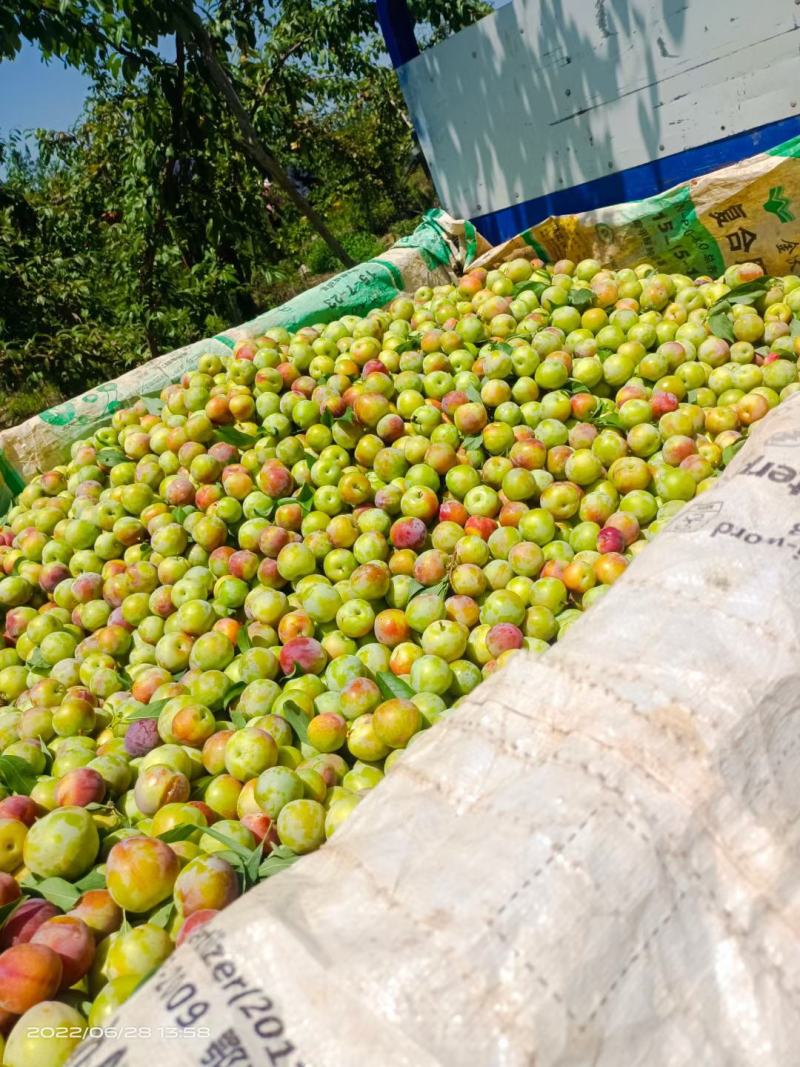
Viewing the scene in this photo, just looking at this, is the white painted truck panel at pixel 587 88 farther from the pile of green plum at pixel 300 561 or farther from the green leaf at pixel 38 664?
the green leaf at pixel 38 664

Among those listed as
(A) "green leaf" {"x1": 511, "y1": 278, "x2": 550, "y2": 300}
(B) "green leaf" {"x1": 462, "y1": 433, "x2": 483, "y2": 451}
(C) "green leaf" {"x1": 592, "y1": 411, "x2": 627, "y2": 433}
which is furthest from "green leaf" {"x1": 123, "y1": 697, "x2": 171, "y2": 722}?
(A) "green leaf" {"x1": 511, "y1": 278, "x2": 550, "y2": 300}

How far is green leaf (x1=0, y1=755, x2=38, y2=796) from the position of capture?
2.12 meters

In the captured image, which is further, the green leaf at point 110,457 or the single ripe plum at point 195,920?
the green leaf at point 110,457

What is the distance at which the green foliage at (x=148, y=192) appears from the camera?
5199 mm

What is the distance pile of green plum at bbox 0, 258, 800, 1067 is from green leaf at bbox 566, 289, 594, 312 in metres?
0.01

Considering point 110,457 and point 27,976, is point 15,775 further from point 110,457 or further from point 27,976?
point 110,457

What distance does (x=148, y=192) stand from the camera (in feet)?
22.5

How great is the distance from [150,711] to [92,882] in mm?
689

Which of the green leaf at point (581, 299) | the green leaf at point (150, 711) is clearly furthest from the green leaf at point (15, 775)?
the green leaf at point (581, 299)

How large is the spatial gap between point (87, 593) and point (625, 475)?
91.9 inches

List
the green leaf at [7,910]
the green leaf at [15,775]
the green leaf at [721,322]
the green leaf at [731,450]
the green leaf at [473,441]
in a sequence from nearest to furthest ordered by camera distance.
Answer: the green leaf at [7,910]
the green leaf at [15,775]
the green leaf at [731,450]
the green leaf at [473,441]
the green leaf at [721,322]

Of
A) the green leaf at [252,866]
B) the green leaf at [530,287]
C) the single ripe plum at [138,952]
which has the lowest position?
the green leaf at [252,866]

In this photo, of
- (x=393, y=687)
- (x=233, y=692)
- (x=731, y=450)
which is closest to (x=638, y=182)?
(x=731, y=450)

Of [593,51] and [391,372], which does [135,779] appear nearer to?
[391,372]
